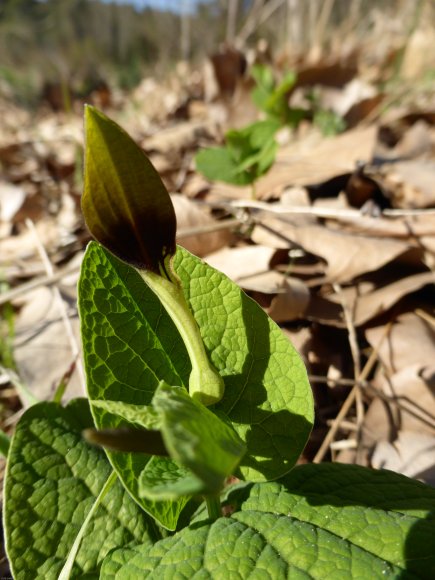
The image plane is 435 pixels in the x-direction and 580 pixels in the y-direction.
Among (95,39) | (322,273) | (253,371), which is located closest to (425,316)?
(322,273)

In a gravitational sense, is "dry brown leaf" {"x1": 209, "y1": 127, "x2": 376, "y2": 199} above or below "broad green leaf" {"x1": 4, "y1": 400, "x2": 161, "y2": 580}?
above

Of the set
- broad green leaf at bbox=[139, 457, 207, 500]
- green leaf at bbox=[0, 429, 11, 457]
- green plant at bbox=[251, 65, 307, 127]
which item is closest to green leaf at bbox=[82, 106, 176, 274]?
broad green leaf at bbox=[139, 457, 207, 500]

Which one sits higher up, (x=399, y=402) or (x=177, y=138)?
(x=177, y=138)

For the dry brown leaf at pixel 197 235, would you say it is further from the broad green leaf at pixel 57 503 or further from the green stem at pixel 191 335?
the green stem at pixel 191 335

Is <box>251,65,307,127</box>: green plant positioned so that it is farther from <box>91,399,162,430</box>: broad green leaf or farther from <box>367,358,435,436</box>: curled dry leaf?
<box>91,399,162,430</box>: broad green leaf

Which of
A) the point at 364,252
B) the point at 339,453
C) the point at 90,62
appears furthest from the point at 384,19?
the point at 90,62

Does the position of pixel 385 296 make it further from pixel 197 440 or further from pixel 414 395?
pixel 197 440
